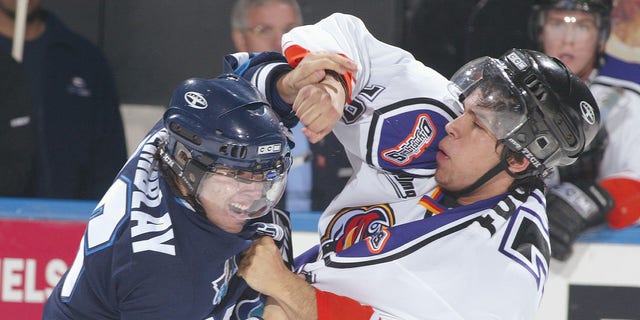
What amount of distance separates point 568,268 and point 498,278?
64cm

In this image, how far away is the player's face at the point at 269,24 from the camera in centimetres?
308

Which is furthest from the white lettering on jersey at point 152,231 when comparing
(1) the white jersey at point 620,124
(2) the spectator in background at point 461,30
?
(2) the spectator in background at point 461,30

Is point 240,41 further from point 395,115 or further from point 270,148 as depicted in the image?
point 270,148

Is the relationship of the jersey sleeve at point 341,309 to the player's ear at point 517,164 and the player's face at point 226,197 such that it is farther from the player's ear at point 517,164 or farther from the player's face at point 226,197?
the player's ear at point 517,164

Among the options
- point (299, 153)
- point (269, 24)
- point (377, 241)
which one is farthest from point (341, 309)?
point (269, 24)

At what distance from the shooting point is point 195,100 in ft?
6.25

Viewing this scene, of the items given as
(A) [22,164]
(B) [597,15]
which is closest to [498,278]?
(B) [597,15]

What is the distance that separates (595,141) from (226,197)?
1.31 metres

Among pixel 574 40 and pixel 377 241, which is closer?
pixel 377 241

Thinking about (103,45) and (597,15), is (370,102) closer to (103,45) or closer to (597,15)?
(597,15)

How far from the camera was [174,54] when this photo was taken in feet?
12.0

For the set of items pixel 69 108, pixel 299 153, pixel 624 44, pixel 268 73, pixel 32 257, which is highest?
pixel 268 73

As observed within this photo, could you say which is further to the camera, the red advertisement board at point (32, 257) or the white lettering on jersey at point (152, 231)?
the red advertisement board at point (32, 257)

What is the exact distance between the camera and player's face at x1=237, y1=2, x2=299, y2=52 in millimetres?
3080
